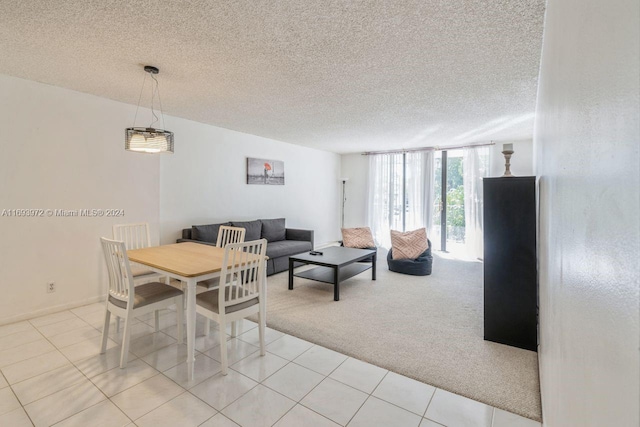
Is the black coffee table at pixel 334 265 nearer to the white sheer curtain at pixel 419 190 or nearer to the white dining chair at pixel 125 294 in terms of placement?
the white dining chair at pixel 125 294

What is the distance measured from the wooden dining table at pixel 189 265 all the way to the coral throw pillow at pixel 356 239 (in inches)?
115

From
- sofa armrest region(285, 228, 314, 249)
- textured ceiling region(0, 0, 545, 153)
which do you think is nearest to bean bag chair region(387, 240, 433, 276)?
sofa armrest region(285, 228, 314, 249)

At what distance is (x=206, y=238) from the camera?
4.23m

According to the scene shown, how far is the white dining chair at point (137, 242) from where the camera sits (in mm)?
2909

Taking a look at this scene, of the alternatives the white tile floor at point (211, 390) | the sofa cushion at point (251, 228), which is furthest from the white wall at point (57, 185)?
the sofa cushion at point (251, 228)

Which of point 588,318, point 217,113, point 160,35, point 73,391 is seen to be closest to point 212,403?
point 73,391

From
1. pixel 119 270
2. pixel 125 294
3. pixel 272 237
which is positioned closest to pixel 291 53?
pixel 119 270

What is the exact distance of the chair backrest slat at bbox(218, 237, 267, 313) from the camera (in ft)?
7.17

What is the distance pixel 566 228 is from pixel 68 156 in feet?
14.1

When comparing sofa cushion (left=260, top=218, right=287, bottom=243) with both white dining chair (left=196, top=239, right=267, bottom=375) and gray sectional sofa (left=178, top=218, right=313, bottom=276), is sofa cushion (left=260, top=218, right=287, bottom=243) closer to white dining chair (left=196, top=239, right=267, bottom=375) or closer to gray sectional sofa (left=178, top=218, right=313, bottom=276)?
gray sectional sofa (left=178, top=218, right=313, bottom=276)

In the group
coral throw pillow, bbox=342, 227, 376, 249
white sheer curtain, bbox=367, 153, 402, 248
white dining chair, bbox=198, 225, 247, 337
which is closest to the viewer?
white dining chair, bbox=198, 225, 247, 337

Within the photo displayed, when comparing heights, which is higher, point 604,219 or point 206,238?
point 604,219

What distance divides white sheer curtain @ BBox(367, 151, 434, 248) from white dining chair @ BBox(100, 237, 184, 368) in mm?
5385

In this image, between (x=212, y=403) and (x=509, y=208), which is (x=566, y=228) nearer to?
(x=509, y=208)
